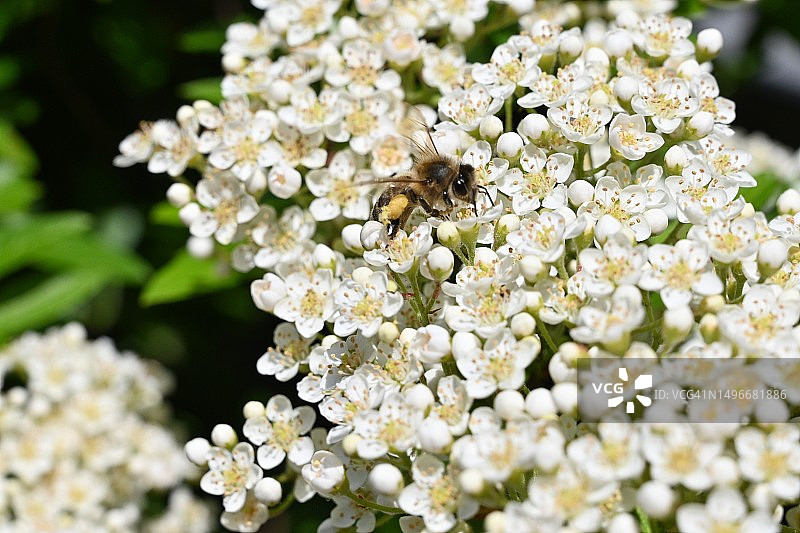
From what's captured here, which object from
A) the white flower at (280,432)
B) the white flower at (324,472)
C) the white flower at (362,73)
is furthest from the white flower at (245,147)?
the white flower at (324,472)

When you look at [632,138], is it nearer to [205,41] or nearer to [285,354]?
[285,354]

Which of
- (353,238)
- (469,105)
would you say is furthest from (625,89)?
(353,238)

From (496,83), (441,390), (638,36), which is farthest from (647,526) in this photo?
(638,36)

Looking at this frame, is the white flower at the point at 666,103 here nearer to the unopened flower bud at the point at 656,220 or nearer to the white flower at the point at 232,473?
the unopened flower bud at the point at 656,220

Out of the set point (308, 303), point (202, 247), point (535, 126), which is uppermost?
point (535, 126)

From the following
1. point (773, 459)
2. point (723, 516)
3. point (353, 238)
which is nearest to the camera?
point (723, 516)

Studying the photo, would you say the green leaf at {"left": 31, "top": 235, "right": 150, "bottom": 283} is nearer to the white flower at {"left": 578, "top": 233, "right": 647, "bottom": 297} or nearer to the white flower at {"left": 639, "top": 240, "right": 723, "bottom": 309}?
the white flower at {"left": 578, "top": 233, "right": 647, "bottom": 297}

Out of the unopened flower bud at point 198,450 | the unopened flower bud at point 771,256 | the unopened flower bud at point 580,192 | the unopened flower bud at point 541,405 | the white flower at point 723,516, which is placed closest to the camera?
the white flower at point 723,516
